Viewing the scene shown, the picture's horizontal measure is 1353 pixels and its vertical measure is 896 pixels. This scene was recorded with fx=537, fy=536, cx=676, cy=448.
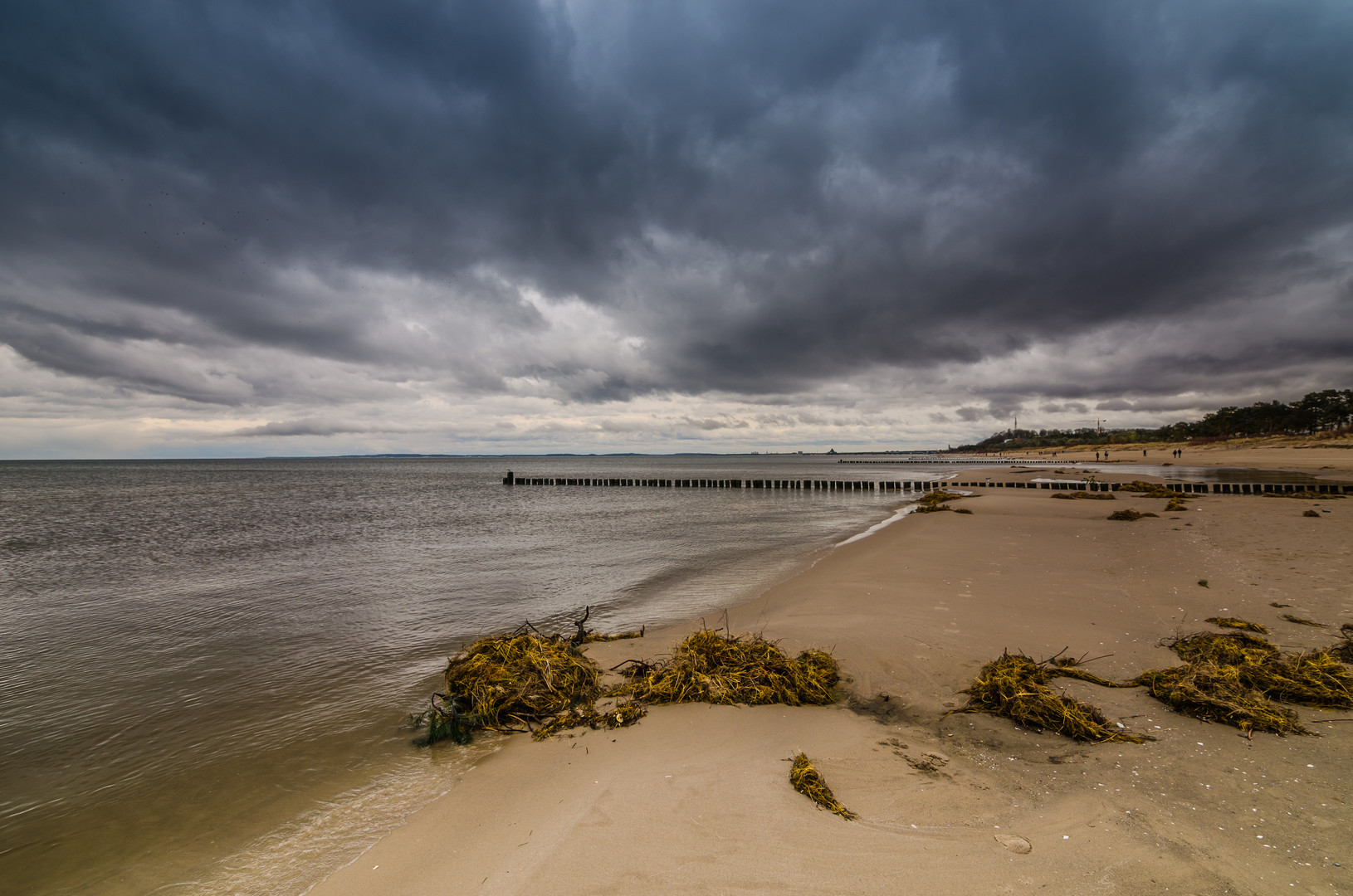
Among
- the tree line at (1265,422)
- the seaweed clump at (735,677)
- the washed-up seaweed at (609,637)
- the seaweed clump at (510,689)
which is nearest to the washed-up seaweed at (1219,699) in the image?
the seaweed clump at (735,677)

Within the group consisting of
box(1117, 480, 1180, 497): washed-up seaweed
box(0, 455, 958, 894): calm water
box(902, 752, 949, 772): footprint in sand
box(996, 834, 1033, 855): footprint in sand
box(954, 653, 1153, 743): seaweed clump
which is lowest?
box(0, 455, 958, 894): calm water

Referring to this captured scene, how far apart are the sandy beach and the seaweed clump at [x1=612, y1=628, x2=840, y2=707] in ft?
0.58

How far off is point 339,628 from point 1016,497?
29298mm

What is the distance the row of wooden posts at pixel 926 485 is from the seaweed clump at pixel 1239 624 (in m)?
26.7

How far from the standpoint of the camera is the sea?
164 inches

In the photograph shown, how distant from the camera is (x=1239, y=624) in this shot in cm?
679

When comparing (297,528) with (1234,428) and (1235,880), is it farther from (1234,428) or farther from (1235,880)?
(1234,428)

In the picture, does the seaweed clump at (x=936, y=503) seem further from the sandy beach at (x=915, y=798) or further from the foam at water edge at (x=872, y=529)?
the sandy beach at (x=915, y=798)

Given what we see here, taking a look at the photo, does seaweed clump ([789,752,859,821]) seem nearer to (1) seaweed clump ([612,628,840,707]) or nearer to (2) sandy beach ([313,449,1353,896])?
(2) sandy beach ([313,449,1353,896])

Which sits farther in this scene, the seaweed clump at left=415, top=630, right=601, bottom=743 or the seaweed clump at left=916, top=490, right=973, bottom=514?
the seaweed clump at left=916, top=490, right=973, bottom=514

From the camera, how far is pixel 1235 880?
275 cm

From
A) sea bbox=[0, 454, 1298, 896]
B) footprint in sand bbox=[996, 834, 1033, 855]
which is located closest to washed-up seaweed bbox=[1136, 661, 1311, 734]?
footprint in sand bbox=[996, 834, 1033, 855]

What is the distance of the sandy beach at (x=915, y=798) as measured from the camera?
300 centimetres

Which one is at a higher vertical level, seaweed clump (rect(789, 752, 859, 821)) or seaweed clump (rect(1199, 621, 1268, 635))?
seaweed clump (rect(1199, 621, 1268, 635))
